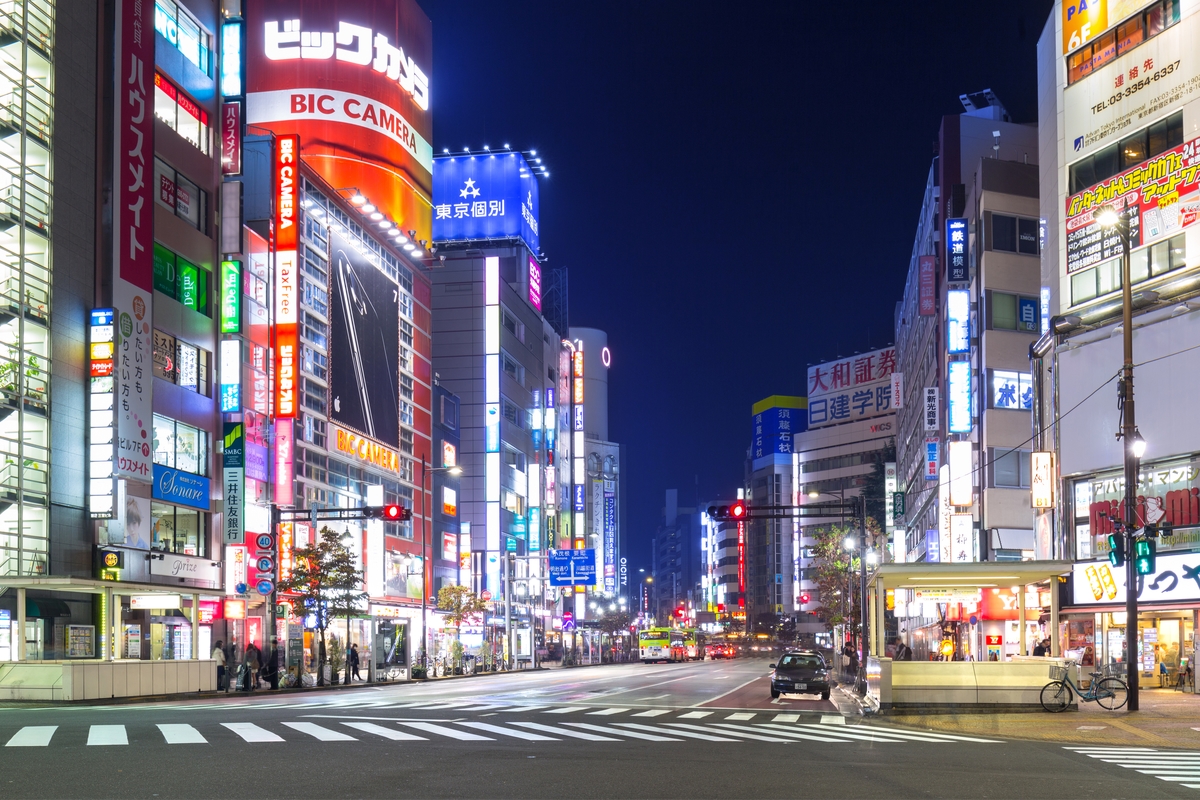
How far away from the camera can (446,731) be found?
22.1 metres

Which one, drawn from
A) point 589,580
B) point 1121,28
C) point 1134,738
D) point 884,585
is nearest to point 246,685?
point 884,585

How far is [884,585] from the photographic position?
1383 inches

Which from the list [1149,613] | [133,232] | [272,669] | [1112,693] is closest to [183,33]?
[133,232]

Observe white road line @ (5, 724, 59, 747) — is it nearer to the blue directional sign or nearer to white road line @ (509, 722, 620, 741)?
white road line @ (509, 722, 620, 741)

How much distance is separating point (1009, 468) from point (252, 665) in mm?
33520

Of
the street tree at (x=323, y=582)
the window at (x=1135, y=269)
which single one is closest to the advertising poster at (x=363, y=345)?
the street tree at (x=323, y=582)

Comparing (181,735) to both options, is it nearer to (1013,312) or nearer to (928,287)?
(1013,312)

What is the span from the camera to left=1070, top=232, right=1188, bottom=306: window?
4203 cm

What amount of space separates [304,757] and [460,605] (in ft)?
222

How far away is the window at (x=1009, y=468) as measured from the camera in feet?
197

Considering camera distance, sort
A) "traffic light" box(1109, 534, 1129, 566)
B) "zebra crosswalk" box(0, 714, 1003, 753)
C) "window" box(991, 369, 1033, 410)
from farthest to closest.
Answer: "window" box(991, 369, 1033, 410), "traffic light" box(1109, 534, 1129, 566), "zebra crosswalk" box(0, 714, 1003, 753)

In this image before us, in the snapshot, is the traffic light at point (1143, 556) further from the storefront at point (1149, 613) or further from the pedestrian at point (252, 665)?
the pedestrian at point (252, 665)

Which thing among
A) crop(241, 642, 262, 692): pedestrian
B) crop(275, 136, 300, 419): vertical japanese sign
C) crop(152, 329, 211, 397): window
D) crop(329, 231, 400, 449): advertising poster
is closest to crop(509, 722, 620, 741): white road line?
crop(241, 642, 262, 692): pedestrian

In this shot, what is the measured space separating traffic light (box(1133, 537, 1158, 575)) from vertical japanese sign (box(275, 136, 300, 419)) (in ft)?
125
